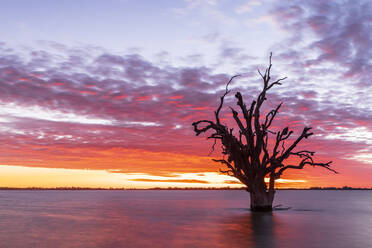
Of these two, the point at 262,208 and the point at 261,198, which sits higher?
the point at 261,198

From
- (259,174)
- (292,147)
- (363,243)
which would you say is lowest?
(363,243)

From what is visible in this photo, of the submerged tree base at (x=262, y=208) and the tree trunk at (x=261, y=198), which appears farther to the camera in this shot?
the submerged tree base at (x=262, y=208)

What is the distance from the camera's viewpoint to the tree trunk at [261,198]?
1341 inches

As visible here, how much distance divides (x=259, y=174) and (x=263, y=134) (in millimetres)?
3455

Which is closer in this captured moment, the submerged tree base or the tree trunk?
the tree trunk

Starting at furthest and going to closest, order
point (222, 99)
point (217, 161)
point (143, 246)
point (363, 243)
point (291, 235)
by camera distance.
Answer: point (217, 161) < point (222, 99) < point (291, 235) < point (363, 243) < point (143, 246)

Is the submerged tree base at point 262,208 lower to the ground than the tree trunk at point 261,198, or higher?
lower

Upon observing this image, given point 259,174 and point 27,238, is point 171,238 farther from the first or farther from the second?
point 259,174

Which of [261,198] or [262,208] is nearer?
[261,198]

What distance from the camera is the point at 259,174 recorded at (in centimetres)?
3328

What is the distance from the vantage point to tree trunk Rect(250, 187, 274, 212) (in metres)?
34.1

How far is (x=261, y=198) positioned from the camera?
34156mm

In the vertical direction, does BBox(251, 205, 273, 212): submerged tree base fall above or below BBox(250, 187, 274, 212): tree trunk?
below

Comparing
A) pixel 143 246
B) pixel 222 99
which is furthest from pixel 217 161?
pixel 143 246
